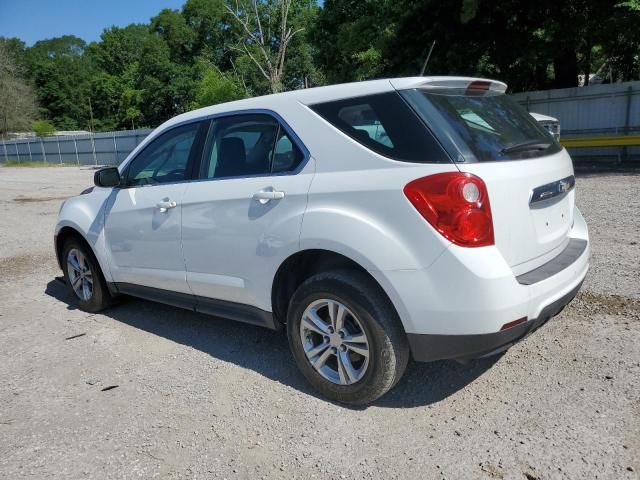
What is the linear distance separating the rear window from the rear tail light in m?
0.17

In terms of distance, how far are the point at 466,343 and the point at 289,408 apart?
1143 mm

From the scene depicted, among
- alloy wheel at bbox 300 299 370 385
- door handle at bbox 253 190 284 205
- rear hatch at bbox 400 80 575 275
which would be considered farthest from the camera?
door handle at bbox 253 190 284 205

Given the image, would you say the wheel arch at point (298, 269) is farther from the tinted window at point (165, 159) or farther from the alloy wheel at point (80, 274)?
the alloy wheel at point (80, 274)

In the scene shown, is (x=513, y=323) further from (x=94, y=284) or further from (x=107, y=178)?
(x=94, y=284)

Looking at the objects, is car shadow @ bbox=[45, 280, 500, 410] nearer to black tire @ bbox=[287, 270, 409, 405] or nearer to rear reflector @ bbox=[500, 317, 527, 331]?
black tire @ bbox=[287, 270, 409, 405]

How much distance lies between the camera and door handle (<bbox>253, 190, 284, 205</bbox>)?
3178 millimetres

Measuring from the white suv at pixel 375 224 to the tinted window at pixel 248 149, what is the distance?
11 mm

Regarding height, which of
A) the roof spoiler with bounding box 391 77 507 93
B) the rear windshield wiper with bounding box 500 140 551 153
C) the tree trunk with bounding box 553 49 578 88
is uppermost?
the tree trunk with bounding box 553 49 578 88

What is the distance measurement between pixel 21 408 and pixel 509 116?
356 centimetres

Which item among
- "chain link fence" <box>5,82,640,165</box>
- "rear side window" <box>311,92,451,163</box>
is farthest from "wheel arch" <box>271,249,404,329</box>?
"chain link fence" <box>5,82,640,165</box>

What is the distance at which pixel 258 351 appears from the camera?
3.95m

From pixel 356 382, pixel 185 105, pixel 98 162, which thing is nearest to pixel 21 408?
pixel 356 382

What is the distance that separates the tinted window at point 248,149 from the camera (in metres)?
3.31

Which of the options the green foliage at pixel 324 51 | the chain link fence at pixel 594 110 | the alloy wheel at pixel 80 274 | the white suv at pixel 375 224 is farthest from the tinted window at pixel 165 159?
the chain link fence at pixel 594 110
